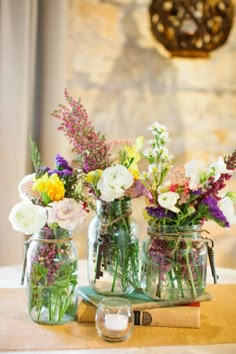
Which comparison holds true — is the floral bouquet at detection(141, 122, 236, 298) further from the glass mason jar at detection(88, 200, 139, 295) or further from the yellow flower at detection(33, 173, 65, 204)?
the yellow flower at detection(33, 173, 65, 204)

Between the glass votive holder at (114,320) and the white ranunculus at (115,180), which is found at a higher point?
the white ranunculus at (115,180)

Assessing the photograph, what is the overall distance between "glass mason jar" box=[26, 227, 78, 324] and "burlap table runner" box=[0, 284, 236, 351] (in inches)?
1.2

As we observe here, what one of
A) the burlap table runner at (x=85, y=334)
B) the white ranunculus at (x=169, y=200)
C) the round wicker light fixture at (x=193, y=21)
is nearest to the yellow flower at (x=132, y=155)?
the white ranunculus at (x=169, y=200)

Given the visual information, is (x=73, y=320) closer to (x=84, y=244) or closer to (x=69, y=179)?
(x=69, y=179)

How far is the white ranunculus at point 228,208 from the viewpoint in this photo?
1250mm

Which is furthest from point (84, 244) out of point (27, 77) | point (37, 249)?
point (37, 249)

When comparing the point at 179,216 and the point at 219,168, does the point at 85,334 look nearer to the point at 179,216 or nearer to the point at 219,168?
the point at 179,216

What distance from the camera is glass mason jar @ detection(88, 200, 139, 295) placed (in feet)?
4.20

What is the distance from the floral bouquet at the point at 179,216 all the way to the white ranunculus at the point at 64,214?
165 millimetres

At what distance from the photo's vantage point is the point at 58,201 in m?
1.21

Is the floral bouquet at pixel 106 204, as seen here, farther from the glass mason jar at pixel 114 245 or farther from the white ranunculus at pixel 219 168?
the white ranunculus at pixel 219 168

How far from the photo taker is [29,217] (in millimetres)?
1193

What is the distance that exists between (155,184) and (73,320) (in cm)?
35

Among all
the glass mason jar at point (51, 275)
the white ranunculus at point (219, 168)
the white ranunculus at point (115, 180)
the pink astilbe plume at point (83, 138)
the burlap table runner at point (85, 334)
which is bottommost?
the burlap table runner at point (85, 334)
